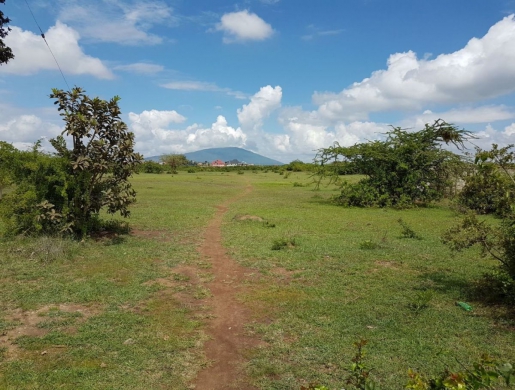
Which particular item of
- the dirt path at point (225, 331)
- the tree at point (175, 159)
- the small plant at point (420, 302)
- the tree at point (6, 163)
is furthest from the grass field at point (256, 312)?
the tree at point (175, 159)

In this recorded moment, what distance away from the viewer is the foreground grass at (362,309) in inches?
187

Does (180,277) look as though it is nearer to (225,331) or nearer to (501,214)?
(225,331)

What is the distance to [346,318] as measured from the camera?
6094 mm

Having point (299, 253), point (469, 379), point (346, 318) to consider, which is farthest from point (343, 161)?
point (469, 379)

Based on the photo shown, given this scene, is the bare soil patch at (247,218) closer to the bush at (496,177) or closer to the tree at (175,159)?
the bush at (496,177)

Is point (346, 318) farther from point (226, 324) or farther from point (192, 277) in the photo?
point (192, 277)

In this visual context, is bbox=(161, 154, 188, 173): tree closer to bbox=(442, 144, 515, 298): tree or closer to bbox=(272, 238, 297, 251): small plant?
bbox=(272, 238, 297, 251): small plant

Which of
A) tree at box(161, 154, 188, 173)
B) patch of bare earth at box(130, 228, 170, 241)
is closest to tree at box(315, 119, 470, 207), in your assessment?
patch of bare earth at box(130, 228, 170, 241)

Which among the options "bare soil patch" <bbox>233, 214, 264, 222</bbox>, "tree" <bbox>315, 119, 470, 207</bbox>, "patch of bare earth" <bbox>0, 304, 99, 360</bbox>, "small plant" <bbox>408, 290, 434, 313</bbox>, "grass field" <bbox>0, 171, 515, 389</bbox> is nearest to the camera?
"grass field" <bbox>0, 171, 515, 389</bbox>

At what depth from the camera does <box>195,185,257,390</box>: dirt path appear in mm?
4512

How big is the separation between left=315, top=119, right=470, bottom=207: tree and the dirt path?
13.3 metres

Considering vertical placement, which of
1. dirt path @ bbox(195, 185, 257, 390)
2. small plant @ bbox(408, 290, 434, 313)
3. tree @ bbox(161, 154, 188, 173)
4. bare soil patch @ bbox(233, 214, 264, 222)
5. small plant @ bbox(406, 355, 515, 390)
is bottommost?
dirt path @ bbox(195, 185, 257, 390)

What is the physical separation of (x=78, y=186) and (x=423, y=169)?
17.8 meters

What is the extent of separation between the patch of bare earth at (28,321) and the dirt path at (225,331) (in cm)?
211
